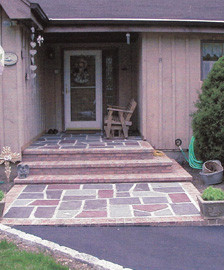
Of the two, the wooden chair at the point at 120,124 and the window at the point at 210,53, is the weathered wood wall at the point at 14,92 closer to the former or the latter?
the wooden chair at the point at 120,124

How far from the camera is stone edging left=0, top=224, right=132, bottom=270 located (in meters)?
3.74

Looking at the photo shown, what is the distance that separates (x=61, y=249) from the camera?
4129 millimetres

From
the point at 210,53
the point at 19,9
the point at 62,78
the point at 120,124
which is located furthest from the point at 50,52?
the point at 210,53

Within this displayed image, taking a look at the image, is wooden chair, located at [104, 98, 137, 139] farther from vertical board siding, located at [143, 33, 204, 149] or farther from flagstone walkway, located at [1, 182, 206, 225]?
flagstone walkway, located at [1, 182, 206, 225]

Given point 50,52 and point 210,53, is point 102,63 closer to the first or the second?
point 50,52

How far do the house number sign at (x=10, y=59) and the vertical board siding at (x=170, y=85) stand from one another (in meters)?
2.80

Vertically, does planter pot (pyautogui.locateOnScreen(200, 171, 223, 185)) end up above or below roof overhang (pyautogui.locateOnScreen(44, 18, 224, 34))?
below

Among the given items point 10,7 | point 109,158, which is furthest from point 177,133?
point 10,7

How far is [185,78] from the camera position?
29.1 ft

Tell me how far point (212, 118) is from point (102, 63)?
408cm

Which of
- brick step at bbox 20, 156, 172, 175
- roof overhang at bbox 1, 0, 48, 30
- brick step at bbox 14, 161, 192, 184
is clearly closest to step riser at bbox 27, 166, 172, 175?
brick step at bbox 20, 156, 172, 175

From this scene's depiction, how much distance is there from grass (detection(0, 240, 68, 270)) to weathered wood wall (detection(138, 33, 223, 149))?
17.0ft

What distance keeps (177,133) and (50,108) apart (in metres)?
3.54

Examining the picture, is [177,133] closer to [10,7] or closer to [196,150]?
[196,150]
